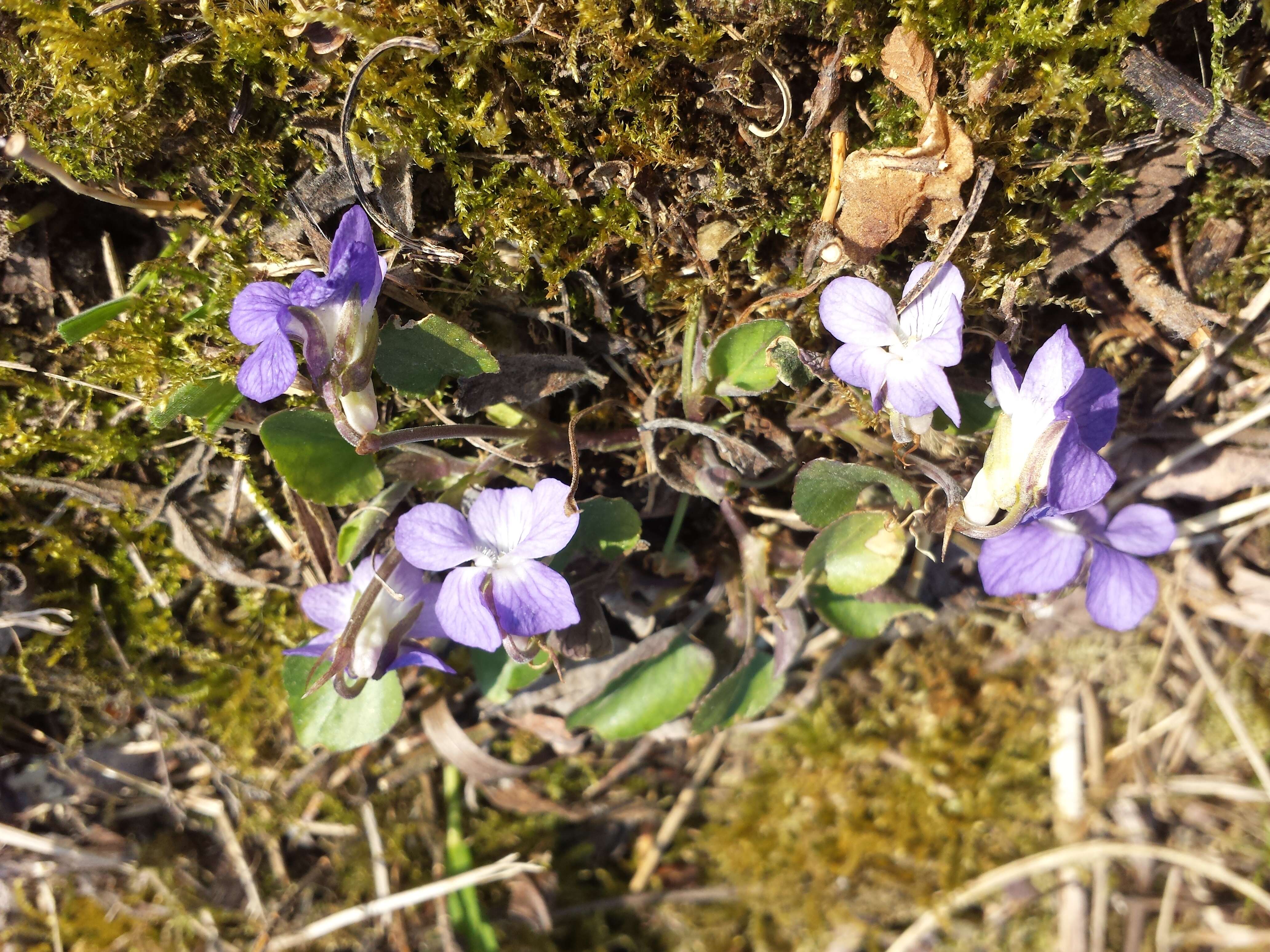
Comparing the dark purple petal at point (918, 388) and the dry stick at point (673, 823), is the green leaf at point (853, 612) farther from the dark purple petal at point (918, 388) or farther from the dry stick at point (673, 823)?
the dry stick at point (673, 823)

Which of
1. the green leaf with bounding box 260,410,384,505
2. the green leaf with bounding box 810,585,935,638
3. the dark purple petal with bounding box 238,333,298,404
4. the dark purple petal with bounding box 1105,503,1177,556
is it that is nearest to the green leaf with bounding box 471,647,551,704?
the green leaf with bounding box 260,410,384,505

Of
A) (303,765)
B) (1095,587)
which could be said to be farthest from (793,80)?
(303,765)

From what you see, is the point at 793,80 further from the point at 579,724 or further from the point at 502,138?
the point at 579,724

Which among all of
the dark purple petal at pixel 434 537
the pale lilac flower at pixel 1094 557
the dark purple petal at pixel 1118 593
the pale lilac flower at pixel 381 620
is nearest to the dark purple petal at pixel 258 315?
the dark purple petal at pixel 434 537

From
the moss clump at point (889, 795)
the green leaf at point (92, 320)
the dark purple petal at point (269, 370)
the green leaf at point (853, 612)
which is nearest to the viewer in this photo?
the dark purple petal at point (269, 370)

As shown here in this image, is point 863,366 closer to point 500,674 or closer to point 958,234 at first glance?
point 958,234

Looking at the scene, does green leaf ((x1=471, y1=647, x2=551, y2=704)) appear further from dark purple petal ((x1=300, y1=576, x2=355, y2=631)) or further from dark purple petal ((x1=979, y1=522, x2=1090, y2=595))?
dark purple petal ((x1=979, y1=522, x2=1090, y2=595))
